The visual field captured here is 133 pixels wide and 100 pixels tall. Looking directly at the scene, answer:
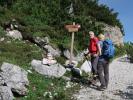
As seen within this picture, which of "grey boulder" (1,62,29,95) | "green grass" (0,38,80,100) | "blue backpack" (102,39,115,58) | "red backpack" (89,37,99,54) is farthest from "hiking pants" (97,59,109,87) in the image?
"grey boulder" (1,62,29,95)

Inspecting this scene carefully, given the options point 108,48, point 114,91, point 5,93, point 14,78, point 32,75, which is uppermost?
point 108,48

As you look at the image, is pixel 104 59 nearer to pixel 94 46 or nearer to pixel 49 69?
pixel 94 46

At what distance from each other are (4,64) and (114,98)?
150 inches

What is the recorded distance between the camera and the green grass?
582 inches

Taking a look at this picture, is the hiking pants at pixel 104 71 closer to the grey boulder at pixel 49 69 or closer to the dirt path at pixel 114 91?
the dirt path at pixel 114 91

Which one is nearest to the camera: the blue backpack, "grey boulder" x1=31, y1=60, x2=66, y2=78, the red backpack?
the blue backpack

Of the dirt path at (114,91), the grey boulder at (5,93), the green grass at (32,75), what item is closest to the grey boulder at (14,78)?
the green grass at (32,75)

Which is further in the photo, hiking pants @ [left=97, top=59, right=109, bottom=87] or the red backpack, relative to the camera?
the red backpack

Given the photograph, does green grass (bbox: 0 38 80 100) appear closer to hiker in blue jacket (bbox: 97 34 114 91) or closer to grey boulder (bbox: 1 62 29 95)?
grey boulder (bbox: 1 62 29 95)

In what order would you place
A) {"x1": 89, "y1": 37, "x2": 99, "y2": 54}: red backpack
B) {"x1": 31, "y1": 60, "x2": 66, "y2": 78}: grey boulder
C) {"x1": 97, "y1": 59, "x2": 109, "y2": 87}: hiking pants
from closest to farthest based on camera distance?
{"x1": 97, "y1": 59, "x2": 109, "y2": 87}: hiking pants < {"x1": 89, "y1": 37, "x2": 99, "y2": 54}: red backpack < {"x1": 31, "y1": 60, "x2": 66, "y2": 78}: grey boulder

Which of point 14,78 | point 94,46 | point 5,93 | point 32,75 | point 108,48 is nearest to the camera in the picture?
point 5,93

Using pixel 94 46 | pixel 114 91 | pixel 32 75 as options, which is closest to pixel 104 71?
pixel 114 91

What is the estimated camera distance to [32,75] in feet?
56.0

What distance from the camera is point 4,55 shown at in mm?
18938
